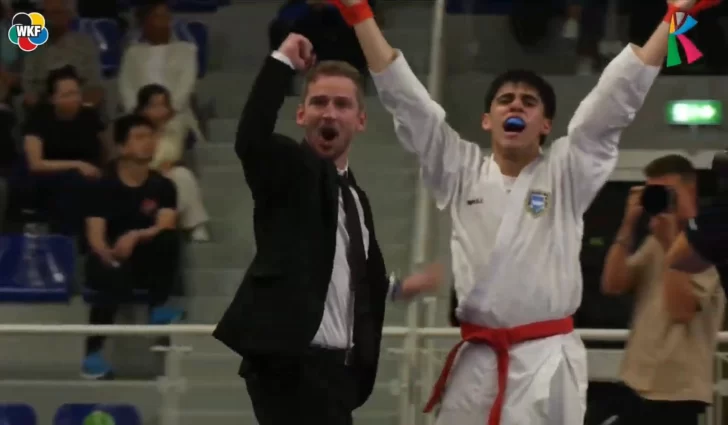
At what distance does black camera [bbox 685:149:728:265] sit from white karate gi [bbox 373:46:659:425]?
54cm

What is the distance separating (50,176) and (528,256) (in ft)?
10.7

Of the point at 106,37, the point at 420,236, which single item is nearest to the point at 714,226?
the point at 420,236

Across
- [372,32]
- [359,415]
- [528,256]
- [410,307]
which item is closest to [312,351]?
[528,256]

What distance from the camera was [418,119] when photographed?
2.53 meters

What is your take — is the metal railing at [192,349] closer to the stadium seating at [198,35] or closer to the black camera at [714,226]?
the black camera at [714,226]

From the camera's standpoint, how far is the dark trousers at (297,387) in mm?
2283

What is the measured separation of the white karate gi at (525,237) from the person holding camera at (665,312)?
0.82 m

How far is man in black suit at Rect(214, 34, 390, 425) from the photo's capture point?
7.40 feet

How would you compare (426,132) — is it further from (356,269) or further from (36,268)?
(36,268)

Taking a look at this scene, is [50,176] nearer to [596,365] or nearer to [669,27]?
[596,365]

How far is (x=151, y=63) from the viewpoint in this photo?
5.95m

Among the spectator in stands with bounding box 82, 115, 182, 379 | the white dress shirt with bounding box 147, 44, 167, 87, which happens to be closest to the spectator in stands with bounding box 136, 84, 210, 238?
the spectator in stands with bounding box 82, 115, 182, 379

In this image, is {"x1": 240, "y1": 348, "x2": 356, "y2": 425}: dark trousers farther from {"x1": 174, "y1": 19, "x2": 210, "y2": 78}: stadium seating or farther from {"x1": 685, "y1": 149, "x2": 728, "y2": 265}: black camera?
{"x1": 174, "y1": 19, "x2": 210, "y2": 78}: stadium seating

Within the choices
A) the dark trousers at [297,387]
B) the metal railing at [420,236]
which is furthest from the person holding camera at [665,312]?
the dark trousers at [297,387]
